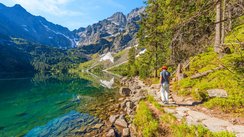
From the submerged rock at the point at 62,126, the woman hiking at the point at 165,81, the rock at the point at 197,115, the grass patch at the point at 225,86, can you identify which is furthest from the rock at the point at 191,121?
the submerged rock at the point at 62,126

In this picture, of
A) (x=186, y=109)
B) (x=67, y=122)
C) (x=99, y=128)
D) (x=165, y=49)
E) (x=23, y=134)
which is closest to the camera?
(x=186, y=109)

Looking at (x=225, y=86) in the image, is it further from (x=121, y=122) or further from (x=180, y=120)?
(x=121, y=122)

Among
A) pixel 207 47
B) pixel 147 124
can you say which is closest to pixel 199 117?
pixel 147 124

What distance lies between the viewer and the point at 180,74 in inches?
904

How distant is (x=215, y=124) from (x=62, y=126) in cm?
1773

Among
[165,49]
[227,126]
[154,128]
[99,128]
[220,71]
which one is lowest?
[99,128]

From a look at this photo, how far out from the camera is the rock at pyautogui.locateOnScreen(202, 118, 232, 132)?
33.0 ft

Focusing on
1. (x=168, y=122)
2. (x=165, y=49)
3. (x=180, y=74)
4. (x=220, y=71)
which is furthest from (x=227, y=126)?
(x=165, y=49)

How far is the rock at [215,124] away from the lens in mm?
10059

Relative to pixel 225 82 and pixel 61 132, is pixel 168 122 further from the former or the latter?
pixel 61 132

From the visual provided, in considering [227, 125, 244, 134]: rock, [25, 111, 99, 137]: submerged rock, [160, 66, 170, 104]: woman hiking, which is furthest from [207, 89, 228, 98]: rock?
[25, 111, 99, 137]: submerged rock

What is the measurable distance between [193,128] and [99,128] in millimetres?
12019

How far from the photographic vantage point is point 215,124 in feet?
→ 35.1

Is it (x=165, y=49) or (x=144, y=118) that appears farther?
(x=165, y=49)
